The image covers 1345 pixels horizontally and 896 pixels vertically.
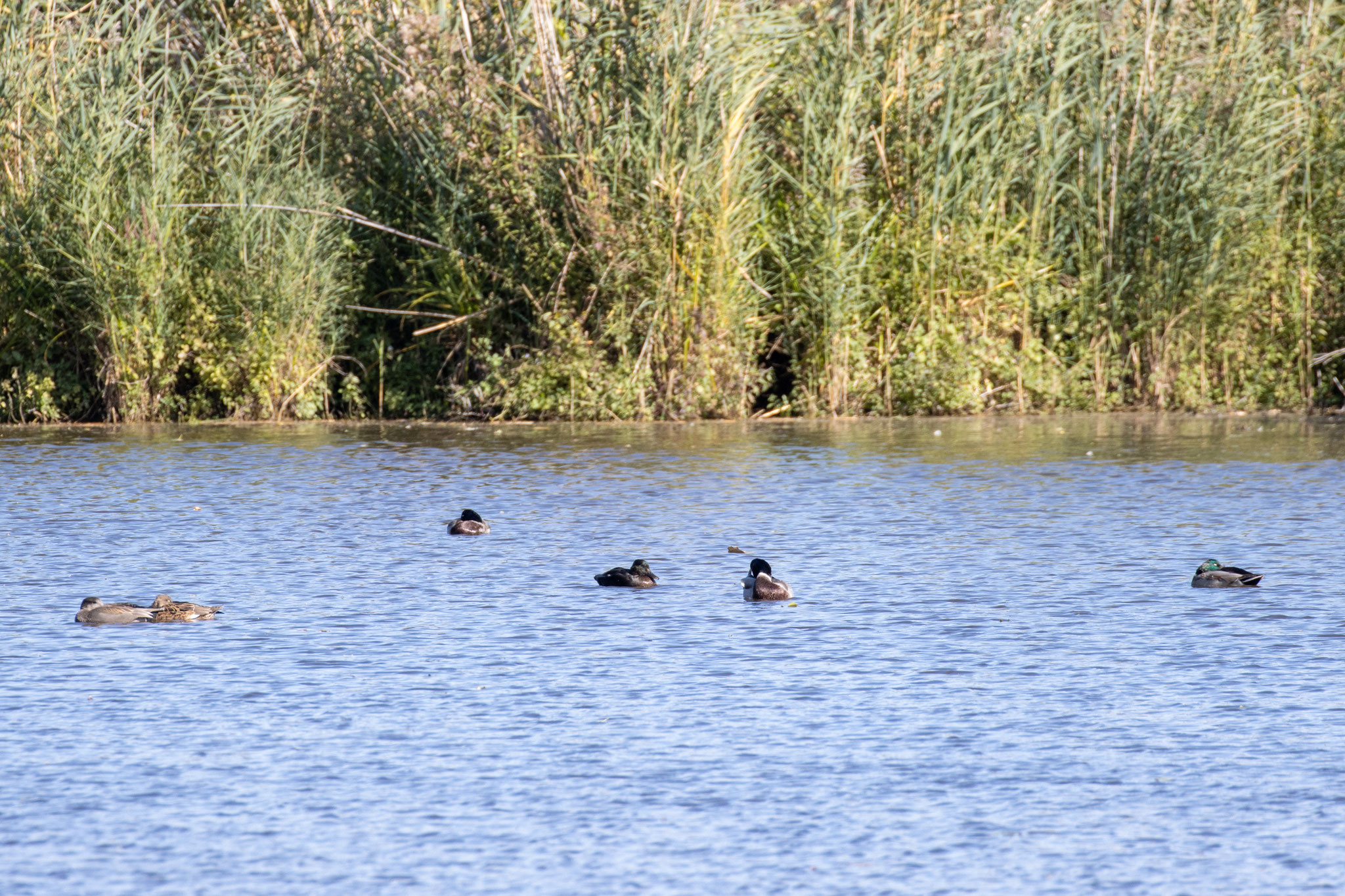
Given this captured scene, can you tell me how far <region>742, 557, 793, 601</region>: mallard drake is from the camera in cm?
915

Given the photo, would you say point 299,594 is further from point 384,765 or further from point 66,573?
point 384,765

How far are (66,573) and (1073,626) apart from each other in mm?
5110

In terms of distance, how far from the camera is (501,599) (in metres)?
9.39

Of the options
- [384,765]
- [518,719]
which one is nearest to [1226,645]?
[518,719]

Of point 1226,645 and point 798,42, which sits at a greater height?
point 798,42

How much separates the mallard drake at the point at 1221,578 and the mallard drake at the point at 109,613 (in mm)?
4941

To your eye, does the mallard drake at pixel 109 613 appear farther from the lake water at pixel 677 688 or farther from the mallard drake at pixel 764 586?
the mallard drake at pixel 764 586

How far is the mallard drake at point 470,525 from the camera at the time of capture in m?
11.3

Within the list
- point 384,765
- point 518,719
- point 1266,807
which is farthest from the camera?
point 518,719

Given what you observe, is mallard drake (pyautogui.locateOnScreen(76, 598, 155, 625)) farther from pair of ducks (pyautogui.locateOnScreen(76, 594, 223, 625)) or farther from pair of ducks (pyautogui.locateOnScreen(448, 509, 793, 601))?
pair of ducks (pyautogui.locateOnScreen(448, 509, 793, 601))

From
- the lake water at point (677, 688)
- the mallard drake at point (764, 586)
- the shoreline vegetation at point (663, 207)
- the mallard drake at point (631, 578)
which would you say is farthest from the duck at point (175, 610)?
the shoreline vegetation at point (663, 207)

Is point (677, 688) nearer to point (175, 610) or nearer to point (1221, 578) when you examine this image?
point (175, 610)

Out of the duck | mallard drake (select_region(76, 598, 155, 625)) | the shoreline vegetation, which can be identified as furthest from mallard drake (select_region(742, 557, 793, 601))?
the shoreline vegetation

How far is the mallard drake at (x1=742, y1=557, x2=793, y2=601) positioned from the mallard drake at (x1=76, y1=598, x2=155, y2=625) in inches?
108
